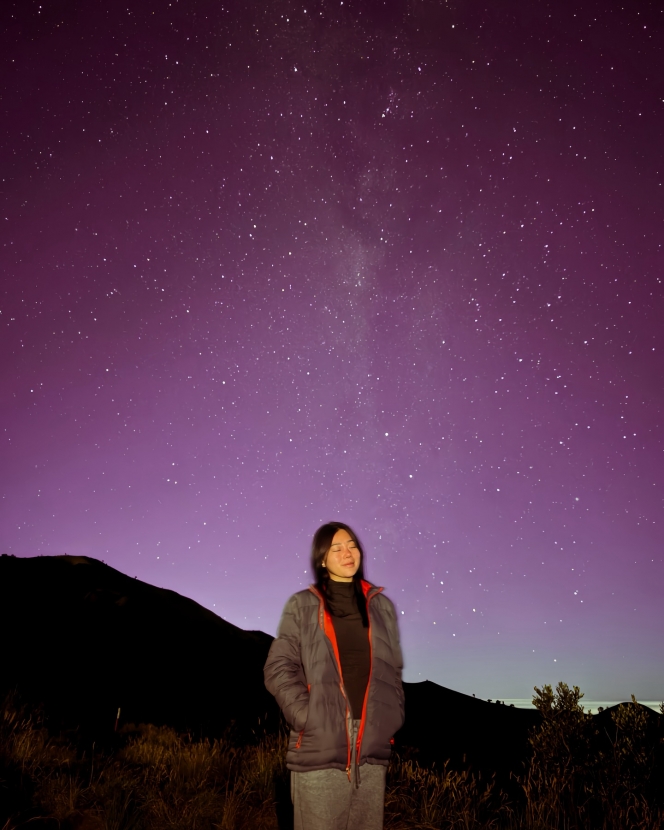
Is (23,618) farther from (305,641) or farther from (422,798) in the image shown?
(305,641)

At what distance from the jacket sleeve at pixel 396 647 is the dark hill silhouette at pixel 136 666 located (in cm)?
927

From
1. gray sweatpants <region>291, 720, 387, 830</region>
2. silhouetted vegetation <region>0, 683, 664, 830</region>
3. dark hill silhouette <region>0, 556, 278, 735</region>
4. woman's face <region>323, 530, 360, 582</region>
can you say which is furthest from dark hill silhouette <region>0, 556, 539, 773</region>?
woman's face <region>323, 530, 360, 582</region>

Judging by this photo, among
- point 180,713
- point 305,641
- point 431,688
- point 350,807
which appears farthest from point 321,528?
point 431,688

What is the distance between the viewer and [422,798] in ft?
16.8

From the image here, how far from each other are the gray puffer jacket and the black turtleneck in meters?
0.04

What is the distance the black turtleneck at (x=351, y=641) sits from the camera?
2631 millimetres

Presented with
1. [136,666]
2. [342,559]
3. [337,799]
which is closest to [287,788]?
[337,799]

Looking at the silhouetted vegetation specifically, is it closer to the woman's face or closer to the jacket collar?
the jacket collar

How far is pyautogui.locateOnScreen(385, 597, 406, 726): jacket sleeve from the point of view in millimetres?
2771

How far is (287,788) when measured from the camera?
535 centimetres

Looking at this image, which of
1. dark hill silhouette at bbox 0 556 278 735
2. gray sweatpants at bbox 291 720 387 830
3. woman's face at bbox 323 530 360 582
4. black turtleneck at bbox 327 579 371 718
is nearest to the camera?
gray sweatpants at bbox 291 720 387 830

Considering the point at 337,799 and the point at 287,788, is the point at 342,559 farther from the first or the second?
the point at 287,788

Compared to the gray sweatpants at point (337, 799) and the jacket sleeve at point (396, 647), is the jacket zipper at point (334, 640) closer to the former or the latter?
the gray sweatpants at point (337, 799)

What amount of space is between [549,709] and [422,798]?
2881mm
